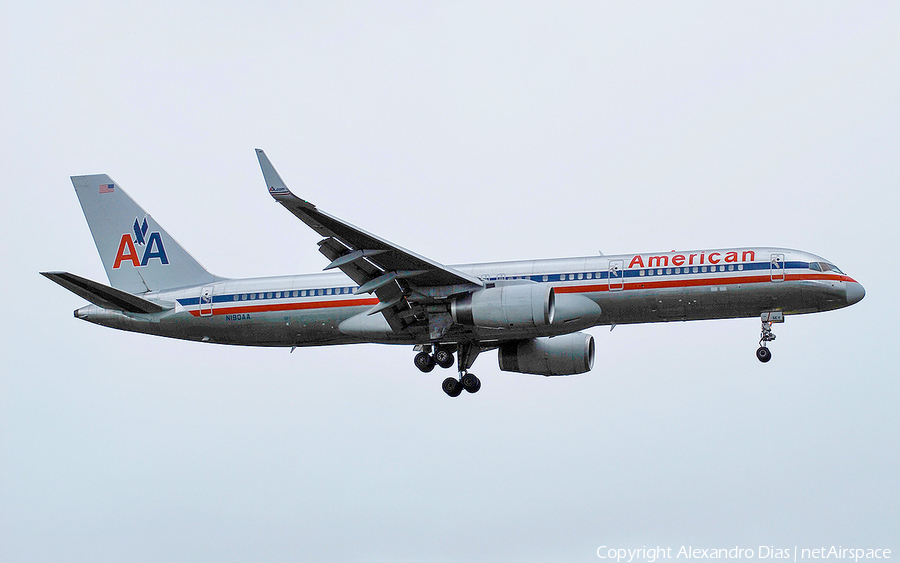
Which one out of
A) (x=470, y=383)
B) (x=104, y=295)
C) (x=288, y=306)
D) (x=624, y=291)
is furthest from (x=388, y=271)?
(x=104, y=295)

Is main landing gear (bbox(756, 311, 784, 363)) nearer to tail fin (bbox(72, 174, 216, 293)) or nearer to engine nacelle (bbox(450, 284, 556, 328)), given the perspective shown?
engine nacelle (bbox(450, 284, 556, 328))

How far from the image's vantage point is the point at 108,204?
1908 inches

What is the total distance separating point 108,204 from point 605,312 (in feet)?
68.8

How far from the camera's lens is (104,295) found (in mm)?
43219

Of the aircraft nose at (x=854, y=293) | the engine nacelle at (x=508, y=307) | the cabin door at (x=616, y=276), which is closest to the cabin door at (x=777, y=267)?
the aircraft nose at (x=854, y=293)

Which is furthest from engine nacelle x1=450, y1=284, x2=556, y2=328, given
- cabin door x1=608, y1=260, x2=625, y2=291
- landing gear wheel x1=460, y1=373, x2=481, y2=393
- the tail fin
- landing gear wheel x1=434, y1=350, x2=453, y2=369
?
the tail fin

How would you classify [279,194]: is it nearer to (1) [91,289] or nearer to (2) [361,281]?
(2) [361,281]

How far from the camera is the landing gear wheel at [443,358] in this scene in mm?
42969

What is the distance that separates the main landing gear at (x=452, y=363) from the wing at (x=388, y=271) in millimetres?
1998

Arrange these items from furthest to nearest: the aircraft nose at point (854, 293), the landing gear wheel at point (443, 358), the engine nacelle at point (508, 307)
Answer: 1. the landing gear wheel at point (443, 358)
2. the aircraft nose at point (854, 293)
3. the engine nacelle at point (508, 307)

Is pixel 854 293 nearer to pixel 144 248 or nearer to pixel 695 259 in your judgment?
pixel 695 259

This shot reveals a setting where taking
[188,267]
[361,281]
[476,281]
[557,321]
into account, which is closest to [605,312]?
[557,321]

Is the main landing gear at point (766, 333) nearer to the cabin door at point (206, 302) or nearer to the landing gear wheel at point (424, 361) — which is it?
the landing gear wheel at point (424, 361)

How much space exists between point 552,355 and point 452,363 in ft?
13.8
